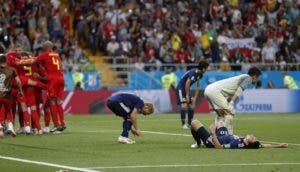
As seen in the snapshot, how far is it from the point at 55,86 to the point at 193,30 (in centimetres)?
1802

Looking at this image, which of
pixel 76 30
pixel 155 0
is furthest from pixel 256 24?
pixel 76 30

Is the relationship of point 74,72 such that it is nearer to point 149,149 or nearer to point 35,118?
point 35,118

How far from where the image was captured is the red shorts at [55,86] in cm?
2280

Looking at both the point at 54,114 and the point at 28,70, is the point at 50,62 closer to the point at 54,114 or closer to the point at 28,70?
the point at 28,70

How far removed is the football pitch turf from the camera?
14.0 meters

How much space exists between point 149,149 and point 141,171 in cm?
400

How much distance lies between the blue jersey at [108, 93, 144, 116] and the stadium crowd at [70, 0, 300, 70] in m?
18.5

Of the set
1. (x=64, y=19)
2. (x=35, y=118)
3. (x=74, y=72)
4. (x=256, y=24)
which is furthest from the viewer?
(x=256, y=24)

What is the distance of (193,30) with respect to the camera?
4019cm

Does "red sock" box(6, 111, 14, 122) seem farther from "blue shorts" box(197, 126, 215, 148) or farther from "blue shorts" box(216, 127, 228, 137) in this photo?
"blue shorts" box(216, 127, 228, 137)

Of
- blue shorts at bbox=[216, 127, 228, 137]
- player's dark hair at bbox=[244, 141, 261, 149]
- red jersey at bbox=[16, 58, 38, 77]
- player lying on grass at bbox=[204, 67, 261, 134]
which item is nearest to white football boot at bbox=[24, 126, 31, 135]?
red jersey at bbox=[16, 58, 38, 77]

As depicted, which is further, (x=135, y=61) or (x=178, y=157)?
(x=135, y=61)

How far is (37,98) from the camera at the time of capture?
76.2ft

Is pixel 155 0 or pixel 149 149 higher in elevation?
pixel 155 0
